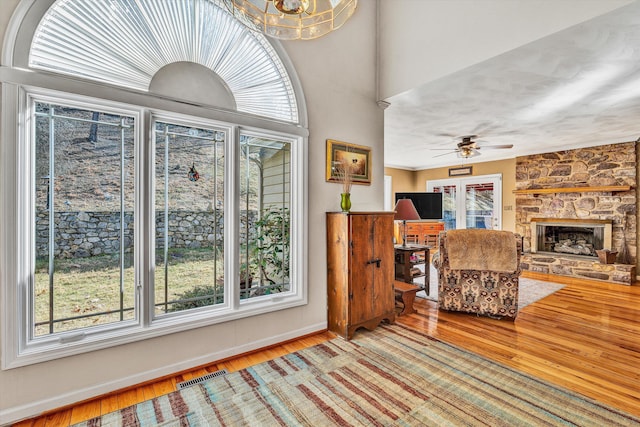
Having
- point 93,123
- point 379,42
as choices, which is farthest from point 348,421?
point 379,42

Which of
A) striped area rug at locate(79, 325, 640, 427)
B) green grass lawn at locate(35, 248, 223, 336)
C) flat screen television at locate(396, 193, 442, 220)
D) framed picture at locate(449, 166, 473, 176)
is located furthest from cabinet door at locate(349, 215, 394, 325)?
framed picture at locate(449, 166, 473, 176)

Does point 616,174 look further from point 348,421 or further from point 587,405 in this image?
point 348,421

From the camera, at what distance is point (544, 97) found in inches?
128

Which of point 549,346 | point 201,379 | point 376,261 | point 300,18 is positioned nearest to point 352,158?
point 376,261

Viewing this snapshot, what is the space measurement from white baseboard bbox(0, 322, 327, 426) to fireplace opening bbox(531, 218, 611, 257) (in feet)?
19.5

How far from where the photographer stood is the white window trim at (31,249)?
1.64m

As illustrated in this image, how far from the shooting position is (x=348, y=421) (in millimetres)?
1716

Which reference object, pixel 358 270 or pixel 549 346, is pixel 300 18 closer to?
pixel 358 270

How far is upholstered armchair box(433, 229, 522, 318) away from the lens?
10.6 ft

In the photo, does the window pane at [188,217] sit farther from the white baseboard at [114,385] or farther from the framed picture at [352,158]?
the framed picture at [352,158]

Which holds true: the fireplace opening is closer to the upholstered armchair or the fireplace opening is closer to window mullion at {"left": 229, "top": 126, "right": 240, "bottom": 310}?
the upholstered armchair

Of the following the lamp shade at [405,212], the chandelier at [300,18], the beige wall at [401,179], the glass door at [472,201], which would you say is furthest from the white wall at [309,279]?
the glass door at [472,201]

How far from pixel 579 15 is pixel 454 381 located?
8.93 ft

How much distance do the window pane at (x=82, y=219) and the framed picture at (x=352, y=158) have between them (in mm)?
1696
